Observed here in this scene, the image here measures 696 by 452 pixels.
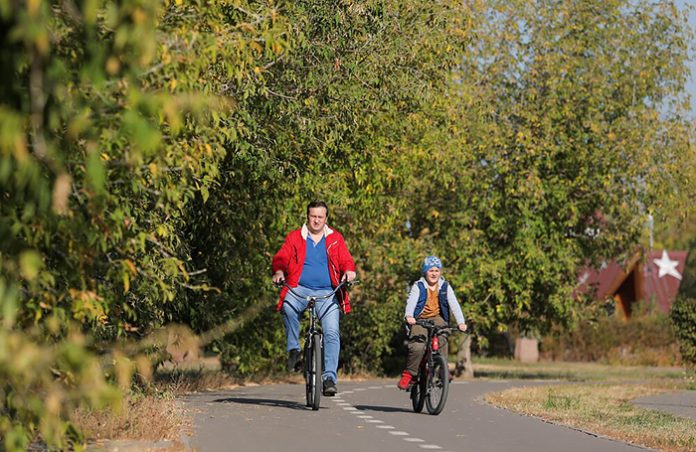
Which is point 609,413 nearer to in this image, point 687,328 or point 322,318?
Result: point 322,318

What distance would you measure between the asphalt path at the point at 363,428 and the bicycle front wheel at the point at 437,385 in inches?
5.1

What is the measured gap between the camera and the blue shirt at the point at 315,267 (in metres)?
15.0

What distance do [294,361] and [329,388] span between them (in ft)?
2.19

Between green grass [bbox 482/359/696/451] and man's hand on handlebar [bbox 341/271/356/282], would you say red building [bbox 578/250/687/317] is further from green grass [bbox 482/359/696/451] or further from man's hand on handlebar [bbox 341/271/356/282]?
man's hand on handlebar [bbox 341/271/356/282]

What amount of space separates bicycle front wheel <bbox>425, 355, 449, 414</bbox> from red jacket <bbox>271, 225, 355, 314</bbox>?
3.76ft

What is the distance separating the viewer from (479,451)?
37.3 ft

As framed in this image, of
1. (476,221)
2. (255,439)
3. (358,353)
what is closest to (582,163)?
(476,221)

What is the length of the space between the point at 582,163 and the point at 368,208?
314 inches

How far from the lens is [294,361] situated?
1497 cm

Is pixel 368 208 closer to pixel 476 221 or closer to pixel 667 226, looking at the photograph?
pixel 476 221

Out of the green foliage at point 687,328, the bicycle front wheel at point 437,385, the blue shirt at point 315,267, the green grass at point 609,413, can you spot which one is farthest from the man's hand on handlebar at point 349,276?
the green foliage at point 687,328

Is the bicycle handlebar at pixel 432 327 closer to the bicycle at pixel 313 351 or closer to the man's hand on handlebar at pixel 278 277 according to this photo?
the bicycle at pixel 313 351

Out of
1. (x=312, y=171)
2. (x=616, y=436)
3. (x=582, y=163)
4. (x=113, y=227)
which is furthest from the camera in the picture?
(x=582, y=163)

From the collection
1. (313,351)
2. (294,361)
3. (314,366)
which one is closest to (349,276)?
(313,351)
